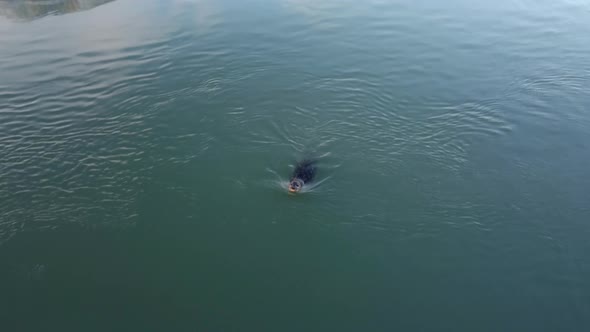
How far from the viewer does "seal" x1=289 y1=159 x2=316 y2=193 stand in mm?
14568

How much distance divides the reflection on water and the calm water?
3.60 meters

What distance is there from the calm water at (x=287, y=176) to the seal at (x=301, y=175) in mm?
431

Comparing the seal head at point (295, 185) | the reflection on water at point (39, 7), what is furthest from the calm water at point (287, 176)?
the reflection on water at point (39, 7)

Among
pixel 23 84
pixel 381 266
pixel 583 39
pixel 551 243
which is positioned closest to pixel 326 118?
pixel 381 266

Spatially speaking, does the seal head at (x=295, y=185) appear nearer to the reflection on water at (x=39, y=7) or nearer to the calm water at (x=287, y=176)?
the calm water at (x=287, y=176)

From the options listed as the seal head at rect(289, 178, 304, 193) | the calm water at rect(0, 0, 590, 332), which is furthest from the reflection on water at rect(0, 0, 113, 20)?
Result: the seal head at rect(289, 178, 304, 193)

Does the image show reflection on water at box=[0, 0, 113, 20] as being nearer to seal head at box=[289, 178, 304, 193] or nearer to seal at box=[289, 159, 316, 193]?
seal at box=[289, 159, 316, 193]

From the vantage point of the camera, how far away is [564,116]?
60.8 feet

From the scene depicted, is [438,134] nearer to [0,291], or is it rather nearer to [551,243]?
[551,243]

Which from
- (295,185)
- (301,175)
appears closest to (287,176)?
(301,175)

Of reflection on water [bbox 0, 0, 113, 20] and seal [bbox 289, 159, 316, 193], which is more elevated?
seal [bbox 289, 159, 316, 193]

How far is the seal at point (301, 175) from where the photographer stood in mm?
14568

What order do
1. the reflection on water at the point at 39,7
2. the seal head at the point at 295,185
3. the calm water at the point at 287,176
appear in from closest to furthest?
the calm water at the point at 287,176 → the seal head at the point at 295,185 → the reflection on water at the point at 39,7

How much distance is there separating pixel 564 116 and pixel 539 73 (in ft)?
12.2
